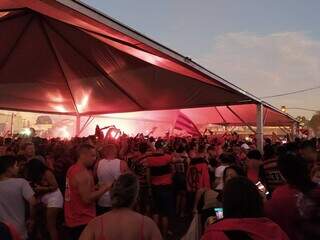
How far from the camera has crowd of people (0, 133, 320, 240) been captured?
2555mm

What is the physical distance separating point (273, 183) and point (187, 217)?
463 cm

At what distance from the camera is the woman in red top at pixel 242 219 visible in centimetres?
238

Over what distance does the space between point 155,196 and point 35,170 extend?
3061 mm

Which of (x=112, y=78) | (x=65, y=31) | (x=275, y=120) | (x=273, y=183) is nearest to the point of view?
(x=273, y=183)

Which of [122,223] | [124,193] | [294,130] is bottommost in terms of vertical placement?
[122,223]

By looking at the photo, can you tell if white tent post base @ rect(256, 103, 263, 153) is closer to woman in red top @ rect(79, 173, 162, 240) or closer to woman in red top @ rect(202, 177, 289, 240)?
woman in red top @ rect(79, 173, 162, 240)

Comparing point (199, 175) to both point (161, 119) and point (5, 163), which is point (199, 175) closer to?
point (5, 163)

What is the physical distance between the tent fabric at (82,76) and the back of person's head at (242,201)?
568 centimetres

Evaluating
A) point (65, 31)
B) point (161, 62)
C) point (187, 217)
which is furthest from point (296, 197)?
point (65, 31)

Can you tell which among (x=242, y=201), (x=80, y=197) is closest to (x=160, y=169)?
(x=80, y=197)

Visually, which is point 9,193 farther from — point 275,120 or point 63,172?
point 275,120

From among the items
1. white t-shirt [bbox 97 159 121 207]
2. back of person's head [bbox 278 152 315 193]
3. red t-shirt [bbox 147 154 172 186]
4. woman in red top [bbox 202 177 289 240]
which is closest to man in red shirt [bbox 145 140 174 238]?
red t-shirt [bbox 147 154 172 186]

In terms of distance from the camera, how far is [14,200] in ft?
14.5

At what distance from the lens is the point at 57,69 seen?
44.4 feet
